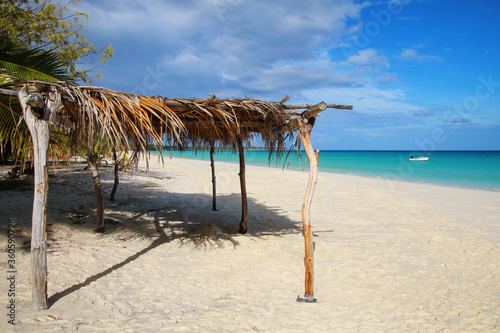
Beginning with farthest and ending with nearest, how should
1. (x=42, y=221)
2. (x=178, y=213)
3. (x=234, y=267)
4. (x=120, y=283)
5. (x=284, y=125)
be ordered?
(x=178, y=213) < (x=284, y=125) < (x=234, y=267) < (x=120, y=283) < (x=42, y=221)

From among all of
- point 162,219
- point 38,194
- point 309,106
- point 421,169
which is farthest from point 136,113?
point 421,169

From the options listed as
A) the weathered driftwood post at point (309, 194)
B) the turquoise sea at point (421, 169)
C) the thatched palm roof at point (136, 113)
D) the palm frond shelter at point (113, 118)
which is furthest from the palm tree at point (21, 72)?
the weathered driftwood post at point (309, 194)

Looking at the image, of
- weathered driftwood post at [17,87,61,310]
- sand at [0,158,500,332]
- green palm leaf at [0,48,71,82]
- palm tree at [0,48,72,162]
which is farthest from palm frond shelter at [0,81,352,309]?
green palm leaf at [0,48,71,82]

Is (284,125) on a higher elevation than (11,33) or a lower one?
lower

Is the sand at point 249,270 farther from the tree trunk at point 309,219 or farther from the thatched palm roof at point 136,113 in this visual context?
the thatched palm roof at point 136,113

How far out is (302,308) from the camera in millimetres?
2914

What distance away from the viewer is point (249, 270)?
152 inches

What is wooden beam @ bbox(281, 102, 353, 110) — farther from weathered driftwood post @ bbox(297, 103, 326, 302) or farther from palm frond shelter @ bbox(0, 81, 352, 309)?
weathered driftwood post @ bbox(297, 103, 326, 302)

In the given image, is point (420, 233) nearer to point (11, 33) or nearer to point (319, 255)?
point (319, 255)

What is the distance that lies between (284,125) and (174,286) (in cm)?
252

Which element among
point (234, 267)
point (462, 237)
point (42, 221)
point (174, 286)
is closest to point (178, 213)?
point (234, 267)

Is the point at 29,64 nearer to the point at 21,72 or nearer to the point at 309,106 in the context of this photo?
the point at 21,72

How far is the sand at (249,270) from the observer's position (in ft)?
8.71

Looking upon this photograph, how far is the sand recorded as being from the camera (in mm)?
2656
